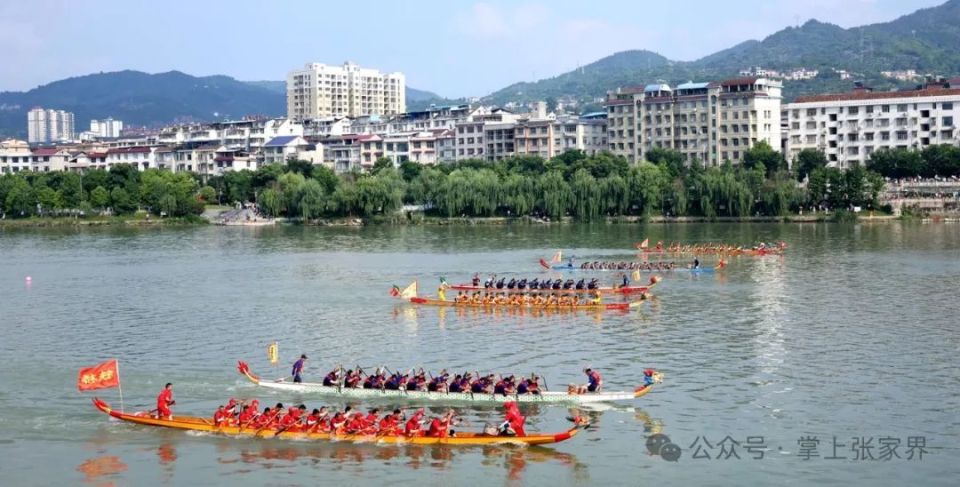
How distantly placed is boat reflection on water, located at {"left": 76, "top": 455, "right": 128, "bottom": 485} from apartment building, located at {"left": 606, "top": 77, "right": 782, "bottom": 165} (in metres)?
79.7

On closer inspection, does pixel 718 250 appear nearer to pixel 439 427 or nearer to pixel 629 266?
pixel 629 266

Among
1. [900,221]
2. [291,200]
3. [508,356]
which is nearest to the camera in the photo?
[508,356]

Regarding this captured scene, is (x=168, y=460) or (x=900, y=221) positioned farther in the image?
(x=900, y=221)

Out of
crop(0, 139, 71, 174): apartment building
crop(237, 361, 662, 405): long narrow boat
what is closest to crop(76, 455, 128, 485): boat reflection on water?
crop(237, 361, 662, 405): long narrow boat

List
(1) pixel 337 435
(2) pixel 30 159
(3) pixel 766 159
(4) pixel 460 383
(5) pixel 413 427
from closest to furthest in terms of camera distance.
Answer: (5) pixel 413 427 → (1) pixel 337 435 → (4) pixel 460 383 → (3) pixel 766 159 → (2) pixel 30 159

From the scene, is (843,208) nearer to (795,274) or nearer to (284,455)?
(795,274)

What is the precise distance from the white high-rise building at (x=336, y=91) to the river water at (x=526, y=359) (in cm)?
12650

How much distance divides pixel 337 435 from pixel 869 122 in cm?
8146

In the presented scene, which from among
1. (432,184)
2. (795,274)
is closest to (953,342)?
(795,274)

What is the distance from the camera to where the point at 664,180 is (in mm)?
Result: 83812

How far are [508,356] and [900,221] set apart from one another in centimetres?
5545

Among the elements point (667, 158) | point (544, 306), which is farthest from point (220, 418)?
point (667, 158)

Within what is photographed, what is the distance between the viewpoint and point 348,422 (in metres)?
20.8

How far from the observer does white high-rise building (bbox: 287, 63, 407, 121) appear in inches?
7141
